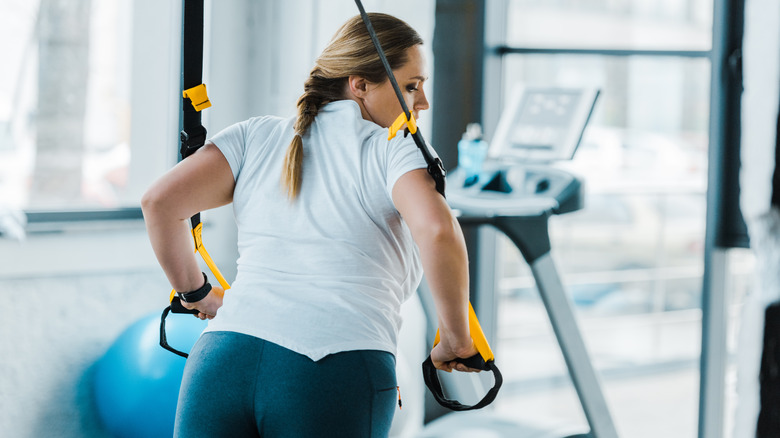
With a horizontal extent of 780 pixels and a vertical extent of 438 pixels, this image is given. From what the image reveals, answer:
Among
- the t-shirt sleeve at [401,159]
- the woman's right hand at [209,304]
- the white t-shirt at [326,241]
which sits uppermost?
the t-shirt sleeve at [401,159]

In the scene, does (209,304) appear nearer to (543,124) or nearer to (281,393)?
(281,393)

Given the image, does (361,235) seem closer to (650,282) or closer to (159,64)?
(159,64)

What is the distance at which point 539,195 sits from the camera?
90.7 inches

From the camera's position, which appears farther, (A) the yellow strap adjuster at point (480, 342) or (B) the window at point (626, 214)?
(B) the window at point (626, 214)

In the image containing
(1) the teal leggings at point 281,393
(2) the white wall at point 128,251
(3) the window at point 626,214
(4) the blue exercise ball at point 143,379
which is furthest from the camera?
(3) the window at point 626,214

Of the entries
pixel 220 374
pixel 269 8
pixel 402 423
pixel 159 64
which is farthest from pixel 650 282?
pixel 220 374

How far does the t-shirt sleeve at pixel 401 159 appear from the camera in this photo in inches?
42.6

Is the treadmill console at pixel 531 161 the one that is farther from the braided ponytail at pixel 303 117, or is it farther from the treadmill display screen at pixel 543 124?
the braided ponytail at pixel 303 117

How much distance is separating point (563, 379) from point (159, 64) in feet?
7.02

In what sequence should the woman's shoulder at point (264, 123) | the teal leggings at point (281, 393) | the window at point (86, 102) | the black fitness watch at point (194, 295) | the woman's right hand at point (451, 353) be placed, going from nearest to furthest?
the teal leggings at point (281, 393), the woman's right hand at point (451, 353), the woman's shoulder at point (264, 123), the black fitness watch at point (194, 295), the window at point (86, 102)

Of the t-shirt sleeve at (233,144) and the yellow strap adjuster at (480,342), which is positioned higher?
the t-shirt sleeve at (233,144)

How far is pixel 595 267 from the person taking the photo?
3.28m

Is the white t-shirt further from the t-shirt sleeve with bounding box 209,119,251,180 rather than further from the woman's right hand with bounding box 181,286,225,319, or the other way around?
the woman's right hand with bounding box 181,286,225,319

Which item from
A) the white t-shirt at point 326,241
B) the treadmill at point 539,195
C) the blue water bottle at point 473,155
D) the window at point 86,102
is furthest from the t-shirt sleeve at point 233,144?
the window at point 86,102
